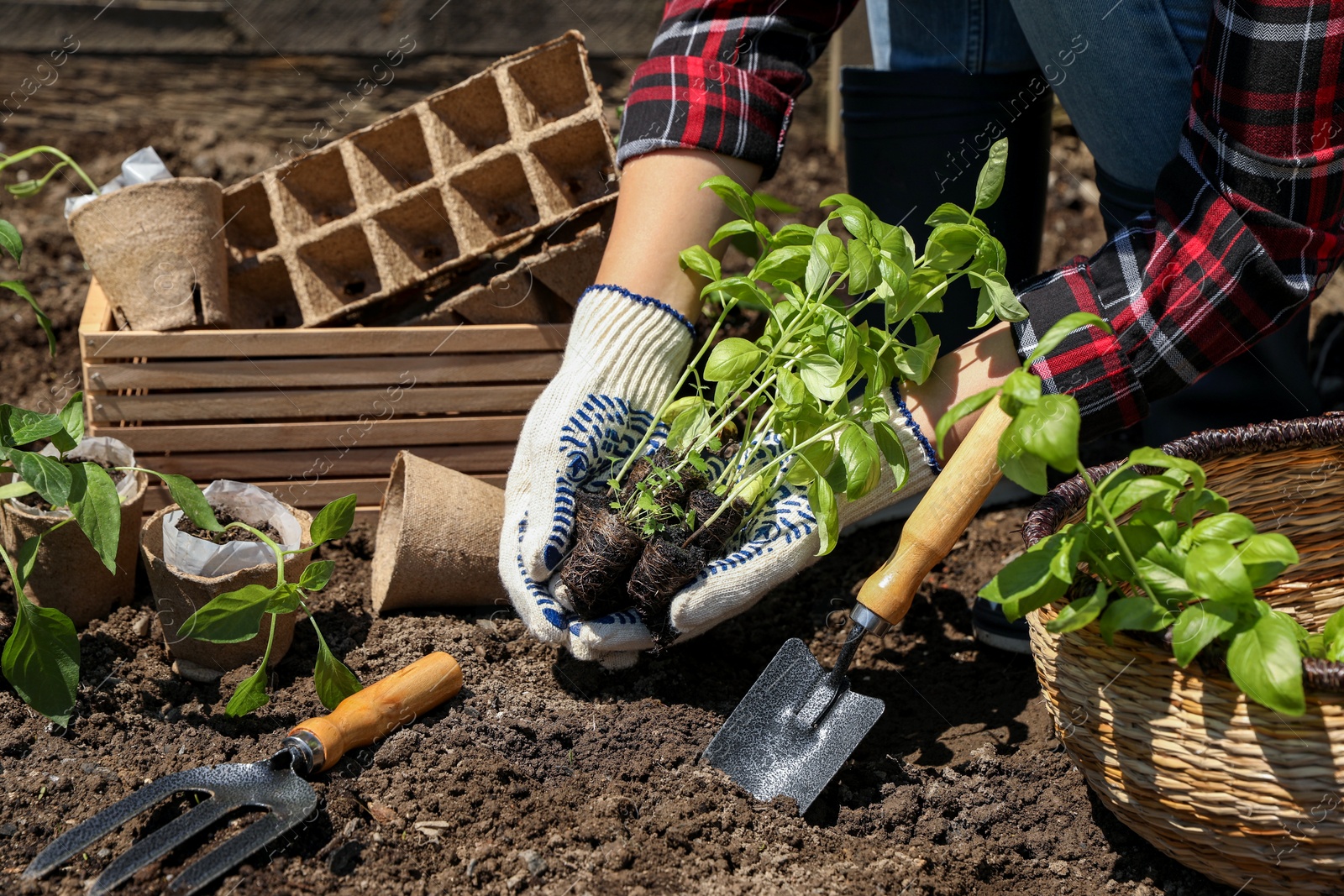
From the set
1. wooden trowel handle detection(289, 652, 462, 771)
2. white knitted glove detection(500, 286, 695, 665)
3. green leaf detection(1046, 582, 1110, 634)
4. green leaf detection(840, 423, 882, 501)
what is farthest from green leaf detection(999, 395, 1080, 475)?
wooden trowel handle detection(289, 652, 462, 771)

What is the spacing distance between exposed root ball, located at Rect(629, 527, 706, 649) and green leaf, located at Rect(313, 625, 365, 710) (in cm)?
39

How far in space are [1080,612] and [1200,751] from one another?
0.20m

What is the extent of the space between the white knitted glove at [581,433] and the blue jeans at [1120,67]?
0.74 m

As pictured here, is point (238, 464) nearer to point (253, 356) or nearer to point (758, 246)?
point (253, 356)

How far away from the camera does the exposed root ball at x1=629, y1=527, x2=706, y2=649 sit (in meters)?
1.35

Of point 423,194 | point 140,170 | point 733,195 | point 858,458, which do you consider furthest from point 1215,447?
point 140,170

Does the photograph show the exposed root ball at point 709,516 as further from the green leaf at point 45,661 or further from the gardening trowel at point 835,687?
the green leaf at point 45,661

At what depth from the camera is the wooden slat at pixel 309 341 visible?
168 centimetres

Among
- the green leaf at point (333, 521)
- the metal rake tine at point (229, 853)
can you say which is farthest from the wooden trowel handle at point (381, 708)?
the green leaf at point (333, 521)

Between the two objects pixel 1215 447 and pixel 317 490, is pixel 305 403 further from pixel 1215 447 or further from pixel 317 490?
pixel 1215 447

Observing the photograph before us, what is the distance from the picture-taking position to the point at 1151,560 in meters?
1.07

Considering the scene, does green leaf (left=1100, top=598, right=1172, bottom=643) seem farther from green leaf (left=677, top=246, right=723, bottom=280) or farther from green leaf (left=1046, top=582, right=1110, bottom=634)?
green leaf (left=677, top=246, right=723, bottom=280)

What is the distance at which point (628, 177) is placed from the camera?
5.09 feet

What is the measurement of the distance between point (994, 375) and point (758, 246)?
0.53 meters
